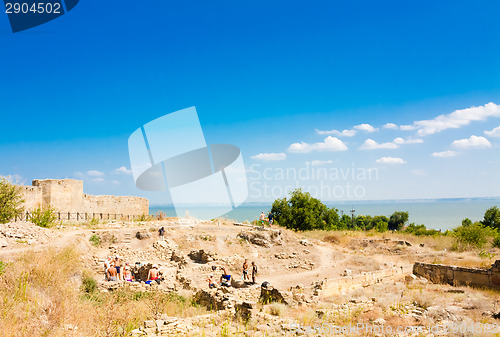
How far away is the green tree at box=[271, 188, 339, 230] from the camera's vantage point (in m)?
46.2

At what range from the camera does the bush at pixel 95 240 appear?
22.6 meters

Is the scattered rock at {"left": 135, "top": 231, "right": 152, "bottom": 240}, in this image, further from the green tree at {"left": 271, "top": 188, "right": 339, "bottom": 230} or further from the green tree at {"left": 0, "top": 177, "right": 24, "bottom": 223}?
the green tree at {"left": 271, "top": 188, "right": 339, "bottom": 230}

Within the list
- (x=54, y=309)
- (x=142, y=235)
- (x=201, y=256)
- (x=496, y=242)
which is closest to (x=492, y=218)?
(x=496, y=242)

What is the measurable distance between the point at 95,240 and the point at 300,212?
97.2 ft

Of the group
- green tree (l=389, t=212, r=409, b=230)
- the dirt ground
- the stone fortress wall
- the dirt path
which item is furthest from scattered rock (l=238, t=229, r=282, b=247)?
green tree (l=389, t=212, r=409, b=230)

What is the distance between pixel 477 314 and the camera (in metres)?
10.5

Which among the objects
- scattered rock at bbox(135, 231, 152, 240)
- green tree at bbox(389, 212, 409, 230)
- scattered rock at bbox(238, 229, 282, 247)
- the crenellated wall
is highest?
scattered rock at bbox(135, 231, 152, 240)

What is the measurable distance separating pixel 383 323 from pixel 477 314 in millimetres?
3775

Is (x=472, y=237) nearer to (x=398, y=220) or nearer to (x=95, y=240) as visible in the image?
(x=95, y=240)

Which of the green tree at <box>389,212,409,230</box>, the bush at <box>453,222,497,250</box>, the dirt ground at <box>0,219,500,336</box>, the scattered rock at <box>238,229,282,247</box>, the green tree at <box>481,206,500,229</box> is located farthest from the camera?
the green tree at <box>389,212,409,230</box>

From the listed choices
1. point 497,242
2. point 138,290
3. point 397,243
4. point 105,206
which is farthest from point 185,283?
point 105,206

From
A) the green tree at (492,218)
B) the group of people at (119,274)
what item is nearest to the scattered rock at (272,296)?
the group of people at (119,274)

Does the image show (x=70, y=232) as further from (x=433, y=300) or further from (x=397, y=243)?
(x=397, y=243)

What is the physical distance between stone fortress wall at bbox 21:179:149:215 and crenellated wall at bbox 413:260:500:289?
31837mm
